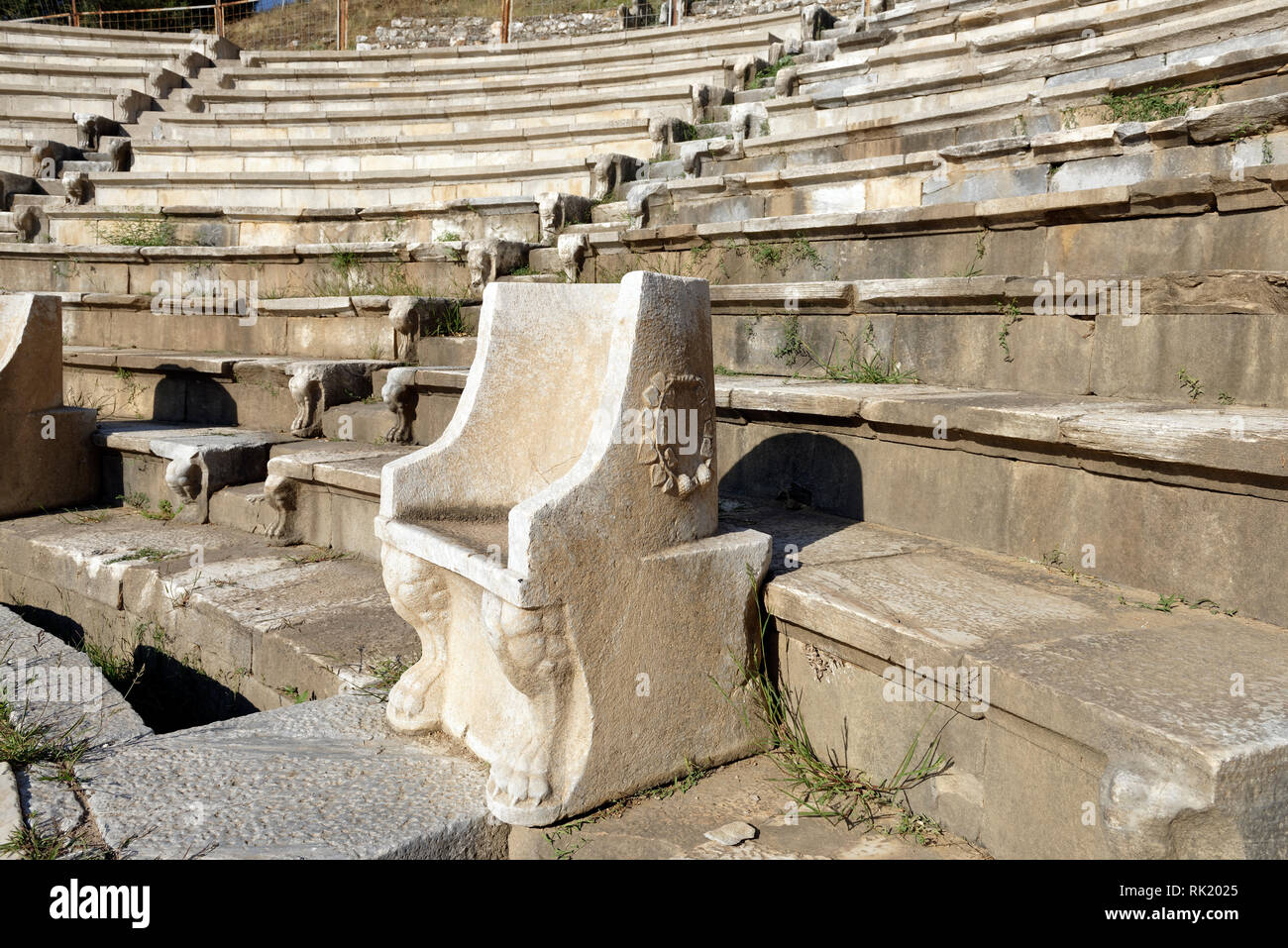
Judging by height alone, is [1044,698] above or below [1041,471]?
below

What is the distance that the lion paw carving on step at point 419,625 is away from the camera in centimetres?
255

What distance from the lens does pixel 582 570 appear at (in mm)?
2127

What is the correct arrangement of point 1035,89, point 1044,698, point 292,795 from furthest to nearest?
1. point 1035,89
2. point 292,795
3. point 1044,698

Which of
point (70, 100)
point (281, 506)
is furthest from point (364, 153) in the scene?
point (281, 506)

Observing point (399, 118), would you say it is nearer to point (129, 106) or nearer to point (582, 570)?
point (129, 106)

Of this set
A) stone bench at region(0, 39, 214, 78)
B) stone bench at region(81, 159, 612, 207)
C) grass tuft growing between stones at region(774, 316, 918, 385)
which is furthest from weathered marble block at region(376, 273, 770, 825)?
stone bench at region(0, 39, 214, 78)

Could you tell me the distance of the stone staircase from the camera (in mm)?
2002

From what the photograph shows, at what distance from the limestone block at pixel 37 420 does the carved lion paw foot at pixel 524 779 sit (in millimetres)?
4496

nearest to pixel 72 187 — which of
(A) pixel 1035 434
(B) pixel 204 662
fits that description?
(B) pixel 204 662

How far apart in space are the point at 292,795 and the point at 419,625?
58 cm

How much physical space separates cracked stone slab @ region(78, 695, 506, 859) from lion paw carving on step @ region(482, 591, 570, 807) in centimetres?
12

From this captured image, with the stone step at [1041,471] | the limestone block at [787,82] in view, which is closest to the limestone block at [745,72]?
the limestone block at [787,82]

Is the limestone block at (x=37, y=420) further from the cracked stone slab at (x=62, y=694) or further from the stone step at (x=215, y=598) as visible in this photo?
the cracked stone slab at (x=62, y=694)

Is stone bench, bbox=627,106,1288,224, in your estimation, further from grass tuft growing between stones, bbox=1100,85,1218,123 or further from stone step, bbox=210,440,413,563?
stone step, bbox=210,440,413,563
